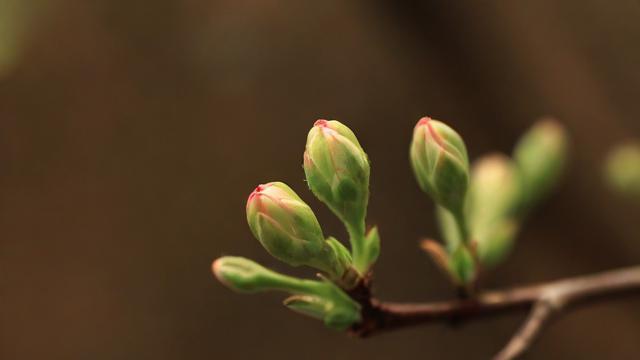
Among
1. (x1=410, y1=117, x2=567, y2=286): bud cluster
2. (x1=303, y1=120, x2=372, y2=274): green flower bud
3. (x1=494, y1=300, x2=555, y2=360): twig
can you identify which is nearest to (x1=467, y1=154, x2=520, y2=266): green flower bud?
(x1=410, y1=117, x2=567, y2=286): bud cluster

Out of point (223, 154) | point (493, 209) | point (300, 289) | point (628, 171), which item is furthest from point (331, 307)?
point (223, 154)

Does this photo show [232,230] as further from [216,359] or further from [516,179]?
[516,179]

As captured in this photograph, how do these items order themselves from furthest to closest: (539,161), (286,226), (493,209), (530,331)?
(539,161), (493,209), (530,331), (286,226)

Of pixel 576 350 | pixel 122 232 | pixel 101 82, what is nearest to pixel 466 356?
pixel 576 350

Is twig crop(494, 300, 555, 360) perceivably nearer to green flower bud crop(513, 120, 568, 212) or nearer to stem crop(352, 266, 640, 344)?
stem crop(352, 266, 640, 344)

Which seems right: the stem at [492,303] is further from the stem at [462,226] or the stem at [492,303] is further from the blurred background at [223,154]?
the blurred background at [223,154]

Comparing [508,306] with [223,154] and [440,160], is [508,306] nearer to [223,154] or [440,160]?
[440,160]

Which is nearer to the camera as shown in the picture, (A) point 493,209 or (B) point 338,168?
(B) point 338,168
